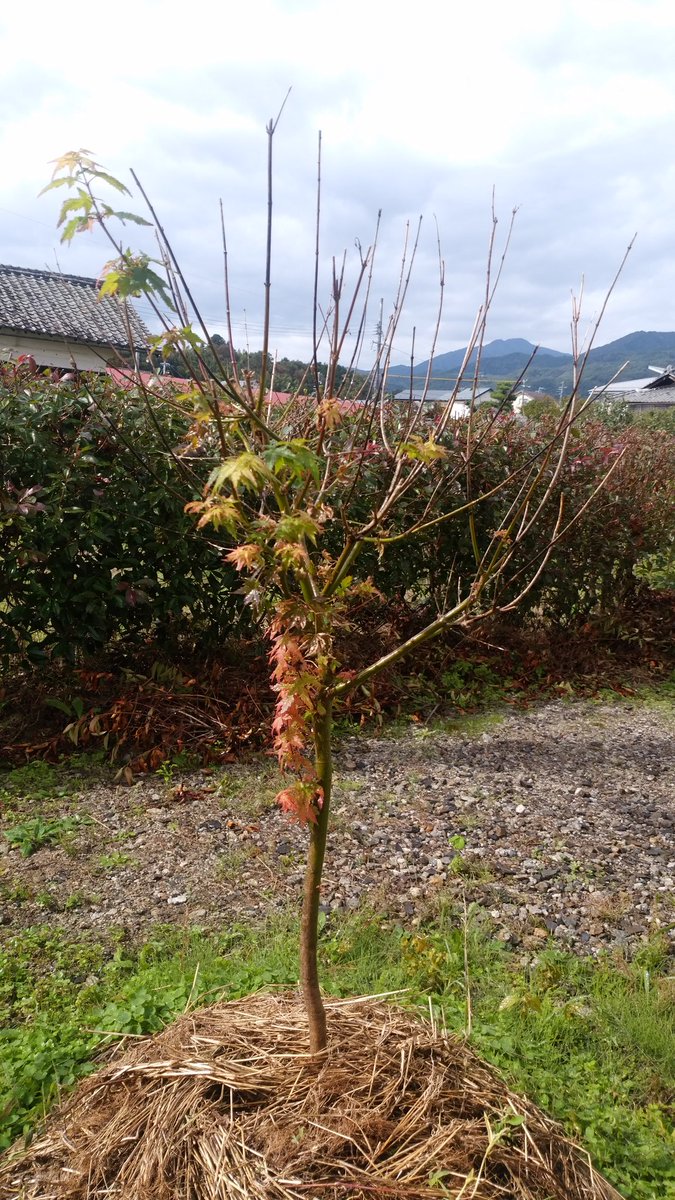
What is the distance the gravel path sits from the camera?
290 centimetres

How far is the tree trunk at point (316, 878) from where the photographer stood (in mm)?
1796

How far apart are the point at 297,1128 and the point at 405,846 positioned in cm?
170

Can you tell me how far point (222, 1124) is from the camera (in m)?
1.67

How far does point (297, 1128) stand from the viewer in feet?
5.46

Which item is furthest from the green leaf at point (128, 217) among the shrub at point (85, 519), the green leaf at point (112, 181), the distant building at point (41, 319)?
the distant building at point (41, 319)

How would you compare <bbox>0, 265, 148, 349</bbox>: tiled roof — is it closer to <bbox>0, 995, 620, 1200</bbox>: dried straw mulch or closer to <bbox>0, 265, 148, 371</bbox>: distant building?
<bbox>0, 265, 148, 371</bbox>: distant building

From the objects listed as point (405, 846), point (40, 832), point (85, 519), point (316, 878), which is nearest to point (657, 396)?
point (85, 519)

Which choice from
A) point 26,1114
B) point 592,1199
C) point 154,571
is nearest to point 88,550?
point 154,571

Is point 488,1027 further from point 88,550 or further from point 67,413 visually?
point 67,413

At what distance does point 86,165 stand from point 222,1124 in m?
1.93

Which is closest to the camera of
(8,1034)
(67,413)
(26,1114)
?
(26,1114)

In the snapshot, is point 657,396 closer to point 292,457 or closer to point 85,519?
point 85,519

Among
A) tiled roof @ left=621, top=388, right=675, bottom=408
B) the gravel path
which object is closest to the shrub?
the gravel path

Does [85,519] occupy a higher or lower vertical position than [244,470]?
lower
